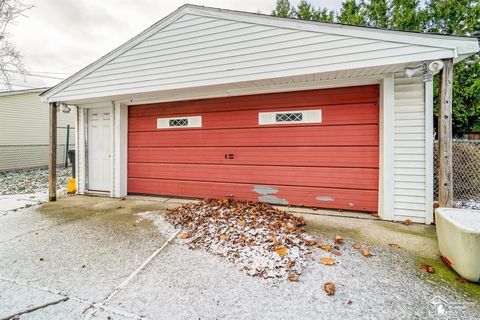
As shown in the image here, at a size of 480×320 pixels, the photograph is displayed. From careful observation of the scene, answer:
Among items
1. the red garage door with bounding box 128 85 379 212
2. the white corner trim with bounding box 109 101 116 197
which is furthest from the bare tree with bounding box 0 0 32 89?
the red garage door with bounding box 128 85 379 212

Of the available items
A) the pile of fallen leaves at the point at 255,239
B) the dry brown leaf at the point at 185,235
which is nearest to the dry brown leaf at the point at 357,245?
the pile of fallen leaves at the point at 255,239

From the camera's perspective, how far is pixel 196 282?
2.13 meters

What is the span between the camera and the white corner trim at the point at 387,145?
3611 millimetres

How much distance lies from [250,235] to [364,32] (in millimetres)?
3187

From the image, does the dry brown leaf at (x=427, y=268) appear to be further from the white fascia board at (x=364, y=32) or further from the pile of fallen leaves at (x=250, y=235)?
the white fascia board at (x=364, y=32)

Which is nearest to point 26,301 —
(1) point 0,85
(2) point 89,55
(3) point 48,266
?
(3) point 48,266

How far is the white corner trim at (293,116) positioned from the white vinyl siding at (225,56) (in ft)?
2.87

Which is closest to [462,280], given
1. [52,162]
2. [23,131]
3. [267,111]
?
[267,111]

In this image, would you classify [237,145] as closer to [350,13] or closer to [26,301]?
[26,301]

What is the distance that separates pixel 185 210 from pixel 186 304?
2.30 meters

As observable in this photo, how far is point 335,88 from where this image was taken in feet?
13.3

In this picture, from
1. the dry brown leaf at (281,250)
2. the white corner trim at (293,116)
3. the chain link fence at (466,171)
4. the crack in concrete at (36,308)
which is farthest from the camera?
the chain link fence at (466,171)

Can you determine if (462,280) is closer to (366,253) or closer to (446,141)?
(366,253)

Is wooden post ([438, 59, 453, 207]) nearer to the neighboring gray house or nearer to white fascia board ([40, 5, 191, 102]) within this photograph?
white fascia board ([40, 5, 191, 102])
